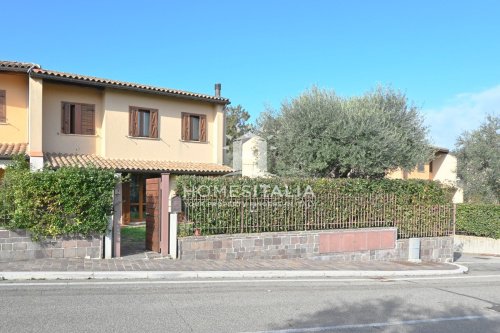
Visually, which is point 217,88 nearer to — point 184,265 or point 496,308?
point 184,265

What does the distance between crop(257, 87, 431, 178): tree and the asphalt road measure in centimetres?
757

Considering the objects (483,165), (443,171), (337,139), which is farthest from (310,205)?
(443,171)

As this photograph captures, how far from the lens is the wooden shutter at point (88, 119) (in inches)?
741

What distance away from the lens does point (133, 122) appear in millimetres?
19641

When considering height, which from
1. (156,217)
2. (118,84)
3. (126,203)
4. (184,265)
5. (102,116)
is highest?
(118,84)

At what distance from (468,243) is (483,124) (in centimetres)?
918

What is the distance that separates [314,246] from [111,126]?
11281 mm

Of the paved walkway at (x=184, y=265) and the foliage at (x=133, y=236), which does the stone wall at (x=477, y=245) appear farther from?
the foliage at (x=133, y=236)

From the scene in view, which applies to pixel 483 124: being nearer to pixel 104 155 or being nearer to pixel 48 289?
pixel 104 155

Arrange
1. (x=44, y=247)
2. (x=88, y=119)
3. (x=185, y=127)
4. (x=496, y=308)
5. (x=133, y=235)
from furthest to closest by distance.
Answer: (x=185, y=127) < (x=88, y=119) < (x=133, y=235) < (x=44, y=247) < (x=496, y=308)

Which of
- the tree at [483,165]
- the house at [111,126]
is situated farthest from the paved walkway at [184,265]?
the tree at [483,165]

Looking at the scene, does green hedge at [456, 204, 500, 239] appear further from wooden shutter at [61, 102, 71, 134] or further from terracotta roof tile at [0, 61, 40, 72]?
terracotta roof tile at [0, 61, 40, 72]

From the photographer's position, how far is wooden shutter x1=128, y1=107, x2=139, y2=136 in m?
19.5

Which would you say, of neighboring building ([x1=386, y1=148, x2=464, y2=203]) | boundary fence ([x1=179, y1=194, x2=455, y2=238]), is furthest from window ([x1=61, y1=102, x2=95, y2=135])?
neighboring building ([x1=386, y1=148, x2=464, y2=203])
